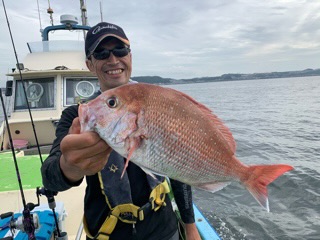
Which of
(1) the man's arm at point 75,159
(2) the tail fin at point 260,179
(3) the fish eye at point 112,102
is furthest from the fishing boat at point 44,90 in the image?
(2) the tail fin at point 260,179

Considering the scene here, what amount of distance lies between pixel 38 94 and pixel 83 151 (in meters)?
7.02

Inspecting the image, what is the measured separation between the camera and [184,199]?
102 inches

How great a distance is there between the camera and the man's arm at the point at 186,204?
2.59 metres

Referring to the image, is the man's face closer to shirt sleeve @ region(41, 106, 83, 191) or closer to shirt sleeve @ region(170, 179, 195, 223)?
shirt sleeve @ region(41, 106, 83, 191)

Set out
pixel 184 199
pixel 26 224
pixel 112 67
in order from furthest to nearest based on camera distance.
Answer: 1. pixel 184 199
2. pixel 112 67
3. pixel 26 224

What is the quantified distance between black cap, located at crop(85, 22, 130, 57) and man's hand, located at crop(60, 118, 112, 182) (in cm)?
92

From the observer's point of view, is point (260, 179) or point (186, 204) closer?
point (260, 179)

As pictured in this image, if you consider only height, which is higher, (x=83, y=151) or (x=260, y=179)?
(x=83, y=151)

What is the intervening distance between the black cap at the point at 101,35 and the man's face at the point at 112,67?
0.04 metres

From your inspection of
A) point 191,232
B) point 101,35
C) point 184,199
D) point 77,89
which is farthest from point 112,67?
point 77,89

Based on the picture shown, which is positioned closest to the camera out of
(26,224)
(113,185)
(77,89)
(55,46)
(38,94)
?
(113,185)

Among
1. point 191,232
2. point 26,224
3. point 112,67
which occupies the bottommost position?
point 191,232

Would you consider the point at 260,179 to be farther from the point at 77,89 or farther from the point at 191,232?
the point at 77,89

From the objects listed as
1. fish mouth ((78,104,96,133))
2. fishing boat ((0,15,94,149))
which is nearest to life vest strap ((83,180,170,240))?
fish mouth ((78,104,96,133))
